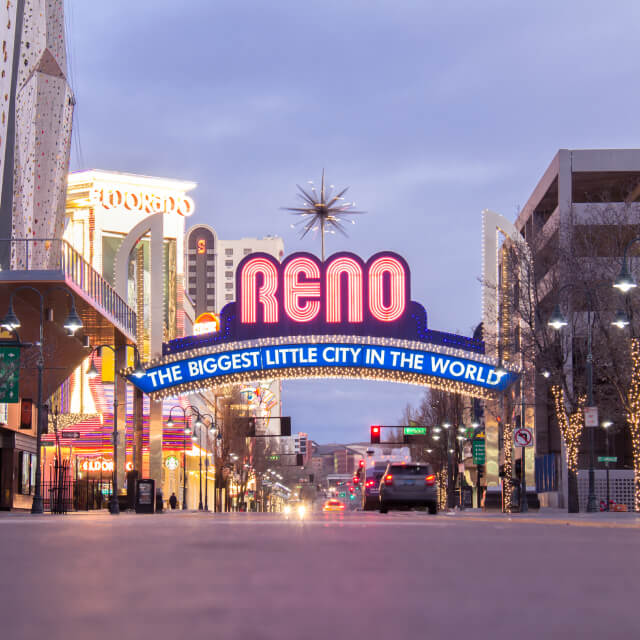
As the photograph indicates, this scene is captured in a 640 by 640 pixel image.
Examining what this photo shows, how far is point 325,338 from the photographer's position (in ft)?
145

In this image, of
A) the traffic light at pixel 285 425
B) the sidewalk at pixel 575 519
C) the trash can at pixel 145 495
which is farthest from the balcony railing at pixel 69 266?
the traffic light at pixel 285 425

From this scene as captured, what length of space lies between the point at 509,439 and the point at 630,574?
42.4 metres

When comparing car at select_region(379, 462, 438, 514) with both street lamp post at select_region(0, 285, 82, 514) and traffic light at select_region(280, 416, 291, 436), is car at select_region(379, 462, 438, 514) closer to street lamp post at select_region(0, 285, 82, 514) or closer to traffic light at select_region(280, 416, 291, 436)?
street lamp post at select_region(0, 285, 82, 514)

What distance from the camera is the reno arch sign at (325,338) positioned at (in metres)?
43.8

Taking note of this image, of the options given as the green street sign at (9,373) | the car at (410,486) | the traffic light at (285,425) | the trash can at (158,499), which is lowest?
the trash can at (158,499)

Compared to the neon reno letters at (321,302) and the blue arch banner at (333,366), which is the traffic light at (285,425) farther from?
the blue arch banner at (333,366)

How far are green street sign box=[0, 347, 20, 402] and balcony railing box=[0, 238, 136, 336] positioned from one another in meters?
3.33

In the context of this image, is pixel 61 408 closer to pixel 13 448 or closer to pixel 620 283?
pixel 13 448

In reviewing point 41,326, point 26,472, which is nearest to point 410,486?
point 41,326

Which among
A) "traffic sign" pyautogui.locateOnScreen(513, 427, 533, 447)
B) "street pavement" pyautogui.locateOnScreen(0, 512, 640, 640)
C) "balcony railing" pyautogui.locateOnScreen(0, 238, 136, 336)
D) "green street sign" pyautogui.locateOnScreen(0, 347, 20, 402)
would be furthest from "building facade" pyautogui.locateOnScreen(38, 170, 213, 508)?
"street pavement" pyautogui.locateOnScreen(0, 512, 640, 640)

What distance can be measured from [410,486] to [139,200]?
193 ft

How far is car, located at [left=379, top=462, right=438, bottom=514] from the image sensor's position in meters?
38.1

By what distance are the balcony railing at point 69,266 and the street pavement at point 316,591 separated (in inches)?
1078

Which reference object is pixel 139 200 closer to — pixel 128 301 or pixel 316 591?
pixel 128 301
